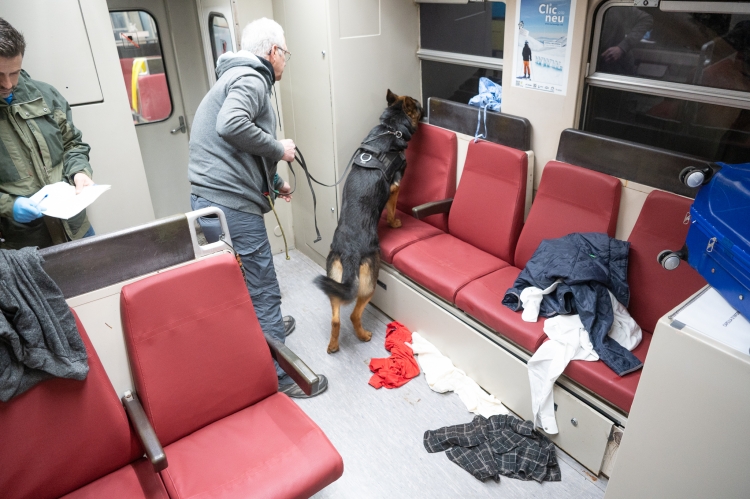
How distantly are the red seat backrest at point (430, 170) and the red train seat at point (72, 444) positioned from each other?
2515 mm

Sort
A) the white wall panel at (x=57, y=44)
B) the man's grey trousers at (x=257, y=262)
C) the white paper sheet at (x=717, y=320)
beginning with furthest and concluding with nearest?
the white wall panel at (x=57, y=44)
the man's grey trousers at (x=257, y=262)
the white paper sheet at (x=717, y=320)

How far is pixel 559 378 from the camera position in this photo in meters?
2.53

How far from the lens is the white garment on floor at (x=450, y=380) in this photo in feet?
9.57

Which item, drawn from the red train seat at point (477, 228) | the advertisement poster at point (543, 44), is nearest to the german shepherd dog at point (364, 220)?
the red train seat at point (477, 228)

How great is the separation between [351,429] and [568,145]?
203 cm

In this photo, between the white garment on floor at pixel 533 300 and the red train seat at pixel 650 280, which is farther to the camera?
the white garment on floor at pixel 533 300

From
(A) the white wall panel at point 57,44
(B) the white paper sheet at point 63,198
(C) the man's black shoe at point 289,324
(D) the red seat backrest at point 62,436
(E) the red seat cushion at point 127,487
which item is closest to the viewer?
(D) the red seat backrest at point 62,436

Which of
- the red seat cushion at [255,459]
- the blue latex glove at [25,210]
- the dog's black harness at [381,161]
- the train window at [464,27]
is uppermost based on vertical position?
the train window at [464,27]

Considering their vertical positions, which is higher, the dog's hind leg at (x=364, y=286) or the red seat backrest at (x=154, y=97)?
the red seat backrest at (x=154, y=97)

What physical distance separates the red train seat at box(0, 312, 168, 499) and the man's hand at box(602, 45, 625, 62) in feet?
9.32

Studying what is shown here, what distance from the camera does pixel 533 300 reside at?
2.68m

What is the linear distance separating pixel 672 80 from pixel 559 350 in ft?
4.80

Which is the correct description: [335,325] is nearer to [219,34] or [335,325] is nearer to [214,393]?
[214,393]

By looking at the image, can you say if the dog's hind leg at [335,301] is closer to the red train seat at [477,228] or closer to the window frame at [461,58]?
the red train seat at [477,228]
